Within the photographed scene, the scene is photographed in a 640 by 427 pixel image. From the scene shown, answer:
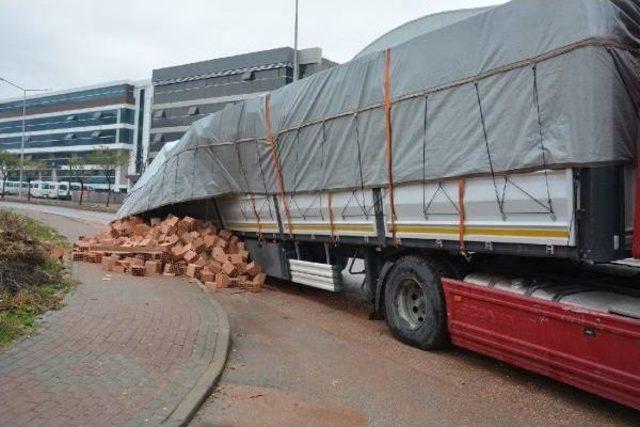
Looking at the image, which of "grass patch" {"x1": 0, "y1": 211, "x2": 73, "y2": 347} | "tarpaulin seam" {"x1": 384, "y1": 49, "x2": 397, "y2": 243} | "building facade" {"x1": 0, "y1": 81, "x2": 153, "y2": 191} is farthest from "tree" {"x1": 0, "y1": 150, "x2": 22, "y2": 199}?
"tarpaulin seam" {"x1": 384, "y1": 49, "x2": 397, "y2": 243}

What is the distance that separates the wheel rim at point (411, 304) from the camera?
22.8 ft

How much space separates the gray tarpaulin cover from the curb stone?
108 inches

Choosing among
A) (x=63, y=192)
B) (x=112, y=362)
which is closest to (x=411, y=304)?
(x=112, y=362)

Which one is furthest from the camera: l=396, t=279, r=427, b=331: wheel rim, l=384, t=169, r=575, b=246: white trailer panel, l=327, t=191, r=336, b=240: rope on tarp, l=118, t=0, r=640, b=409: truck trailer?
l=327, t=191, r=336, b=240: rope on tarp

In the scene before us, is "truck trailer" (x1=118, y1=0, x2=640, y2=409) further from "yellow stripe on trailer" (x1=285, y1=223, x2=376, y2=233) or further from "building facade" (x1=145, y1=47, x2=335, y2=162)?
"building facade" (x1=145, y1=47, x2=335, y2=162)

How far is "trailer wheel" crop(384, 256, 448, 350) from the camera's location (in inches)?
258

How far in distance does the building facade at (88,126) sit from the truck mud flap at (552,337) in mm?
70083

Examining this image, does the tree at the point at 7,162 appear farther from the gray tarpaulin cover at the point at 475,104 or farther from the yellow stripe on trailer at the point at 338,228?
the yellow stripe on trailer at the point at 338,228

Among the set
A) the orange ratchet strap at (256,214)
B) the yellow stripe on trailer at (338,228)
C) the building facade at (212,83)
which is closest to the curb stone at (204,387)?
the yellow stripe on trailer at (338,228)

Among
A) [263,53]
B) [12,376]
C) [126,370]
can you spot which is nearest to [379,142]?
[126,370]

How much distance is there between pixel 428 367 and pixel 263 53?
5825 centimetres

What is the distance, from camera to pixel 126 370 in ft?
17.1

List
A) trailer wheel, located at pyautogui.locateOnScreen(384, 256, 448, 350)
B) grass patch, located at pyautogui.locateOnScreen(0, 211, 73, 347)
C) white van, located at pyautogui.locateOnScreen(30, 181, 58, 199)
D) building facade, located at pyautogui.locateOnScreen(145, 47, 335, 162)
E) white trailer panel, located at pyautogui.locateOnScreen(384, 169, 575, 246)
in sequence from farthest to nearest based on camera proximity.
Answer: white van, located at pyautogui.locateOnScreen(30, 181, 58, 199) → building facade, located at pyautogui.locateOnScreen(145, 47, 335, 162) → trailer wheel, located at pyautogui.locateOnScreen(384, 256, 448, 350) → grass patch, located at pyautogui.locateOnScreen(0, 211, 73, 347) → white trailer panel, located at pyautogui.locateOnScreen(384, 169, 575, 246)

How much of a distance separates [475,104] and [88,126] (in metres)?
86.3
